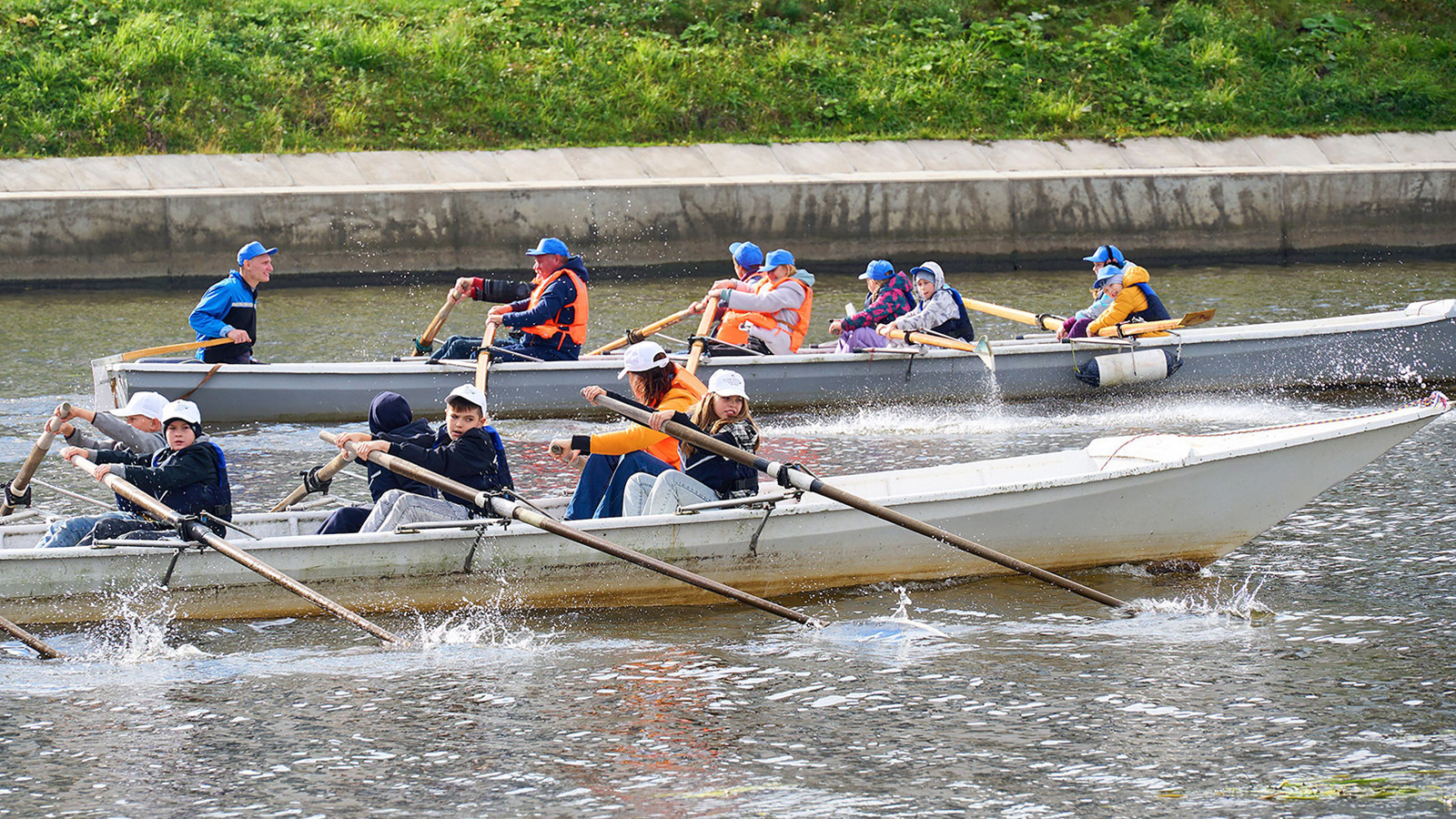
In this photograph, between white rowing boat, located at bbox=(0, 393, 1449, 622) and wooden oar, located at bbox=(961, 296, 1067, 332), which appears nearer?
white rowing boat, located at bbox=(0, 393, 1449, 622)

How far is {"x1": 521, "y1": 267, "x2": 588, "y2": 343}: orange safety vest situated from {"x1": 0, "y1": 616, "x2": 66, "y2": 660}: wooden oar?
669cm

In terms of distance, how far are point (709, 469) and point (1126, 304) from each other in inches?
285

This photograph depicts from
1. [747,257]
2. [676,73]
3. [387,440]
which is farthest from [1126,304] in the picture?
[676,73]

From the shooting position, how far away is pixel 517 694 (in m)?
7.82

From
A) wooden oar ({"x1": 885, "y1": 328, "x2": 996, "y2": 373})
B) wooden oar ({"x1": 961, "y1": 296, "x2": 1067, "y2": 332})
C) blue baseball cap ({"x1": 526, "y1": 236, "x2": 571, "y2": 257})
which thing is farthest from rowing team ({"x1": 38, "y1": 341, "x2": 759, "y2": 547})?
wooden oar ({"x1": 961, "y1": 296, "x2": 1067, "y2": 332})

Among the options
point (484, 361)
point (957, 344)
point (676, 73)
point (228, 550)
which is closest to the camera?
point (228, 550)

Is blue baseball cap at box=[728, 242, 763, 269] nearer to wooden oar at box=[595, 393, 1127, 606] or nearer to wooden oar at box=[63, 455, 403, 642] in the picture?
wooden oar at box=[595, 393, 1127, 606]

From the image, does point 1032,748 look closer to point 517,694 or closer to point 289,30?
point 517,694

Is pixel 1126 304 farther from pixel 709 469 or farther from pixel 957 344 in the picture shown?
pixel 709 469

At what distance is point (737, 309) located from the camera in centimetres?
1503

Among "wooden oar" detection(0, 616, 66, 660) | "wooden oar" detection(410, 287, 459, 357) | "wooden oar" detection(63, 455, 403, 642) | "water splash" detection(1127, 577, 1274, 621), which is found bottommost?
"water splash" detection(1127, 577, 1274, 621)

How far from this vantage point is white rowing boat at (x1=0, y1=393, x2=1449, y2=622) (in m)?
8.70

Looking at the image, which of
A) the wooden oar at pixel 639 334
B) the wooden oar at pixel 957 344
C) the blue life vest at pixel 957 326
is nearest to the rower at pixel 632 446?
the wooden oar at pixel 957 344

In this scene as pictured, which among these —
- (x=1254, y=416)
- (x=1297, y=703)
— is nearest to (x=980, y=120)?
(x=1254, y=416)
